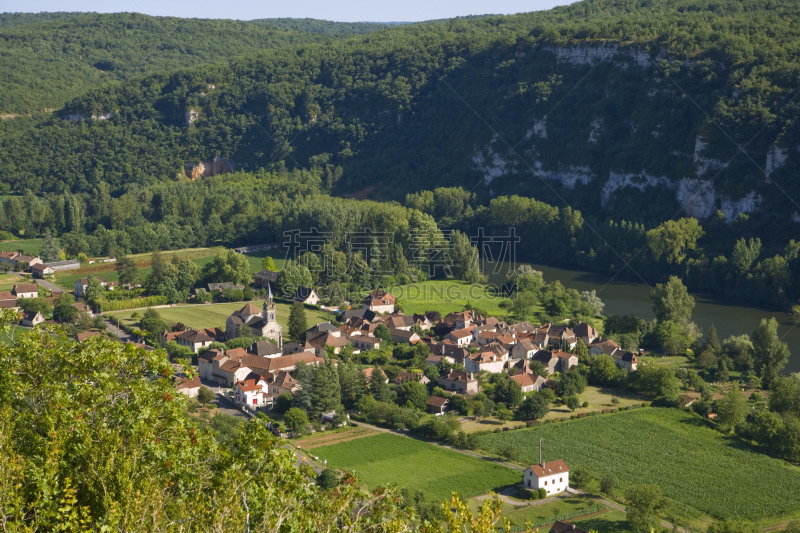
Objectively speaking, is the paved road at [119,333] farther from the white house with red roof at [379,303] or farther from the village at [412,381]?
the white house with red roof at [379,303]

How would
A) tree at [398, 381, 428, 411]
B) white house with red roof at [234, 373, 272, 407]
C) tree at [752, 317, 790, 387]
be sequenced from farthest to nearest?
1. tree at [752, 317, 790, 387]
2. white house with red roof at [234, 373, 272, 407]
3. tree at [398, 381, 428, 411]

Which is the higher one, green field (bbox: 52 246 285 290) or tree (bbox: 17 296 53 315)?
tree (bbox: 17 296 53 315)

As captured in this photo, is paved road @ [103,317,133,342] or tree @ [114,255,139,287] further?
tree @ [114,255,139,287]

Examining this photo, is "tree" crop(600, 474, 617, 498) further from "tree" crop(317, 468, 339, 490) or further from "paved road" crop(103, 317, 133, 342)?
"paved road" crop(103, 317, 133, 342)

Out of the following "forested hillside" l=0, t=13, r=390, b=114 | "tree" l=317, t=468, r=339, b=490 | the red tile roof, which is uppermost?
"forested hillside" l=0, t=13, r=390, b=114

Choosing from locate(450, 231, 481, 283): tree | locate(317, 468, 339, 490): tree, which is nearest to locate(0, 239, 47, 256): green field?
locate(450, 231, 481, 283): tree
